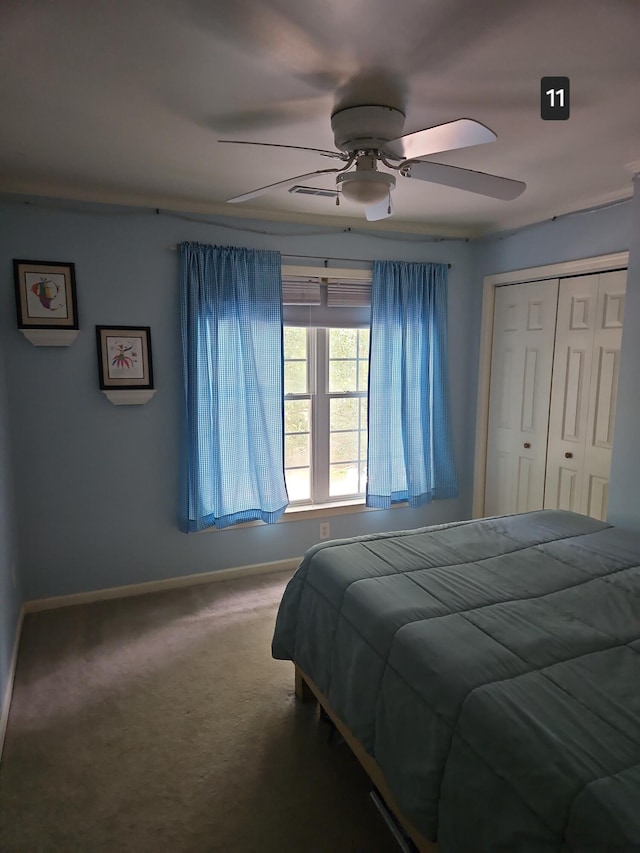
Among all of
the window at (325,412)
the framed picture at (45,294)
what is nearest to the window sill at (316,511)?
the window at (325,412)

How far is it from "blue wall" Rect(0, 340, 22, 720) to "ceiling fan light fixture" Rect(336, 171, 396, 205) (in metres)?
2.09

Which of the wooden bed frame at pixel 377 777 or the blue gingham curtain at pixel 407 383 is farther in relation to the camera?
the blue gingham curtain at pixel 407 383

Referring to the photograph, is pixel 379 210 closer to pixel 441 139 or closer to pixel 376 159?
pixel 376 159

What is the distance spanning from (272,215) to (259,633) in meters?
2.57

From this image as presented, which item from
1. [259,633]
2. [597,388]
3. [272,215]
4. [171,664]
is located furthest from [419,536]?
[272,215]

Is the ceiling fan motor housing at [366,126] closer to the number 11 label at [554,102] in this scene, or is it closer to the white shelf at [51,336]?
the number 11 label at [554,102]

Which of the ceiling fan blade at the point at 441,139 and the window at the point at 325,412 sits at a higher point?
the ceiling fan blade at the point at 441,139

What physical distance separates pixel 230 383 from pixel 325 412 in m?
0.78

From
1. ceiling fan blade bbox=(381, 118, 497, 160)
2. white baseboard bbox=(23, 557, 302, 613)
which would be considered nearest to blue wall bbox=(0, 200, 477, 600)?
white baseboard bbox=(23, 557, 302, 613)

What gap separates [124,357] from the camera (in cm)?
316

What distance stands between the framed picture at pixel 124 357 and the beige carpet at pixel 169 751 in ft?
4.61

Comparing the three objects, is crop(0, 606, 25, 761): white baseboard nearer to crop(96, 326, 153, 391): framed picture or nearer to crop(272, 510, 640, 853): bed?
crop(272, 510, 640, 853): bed

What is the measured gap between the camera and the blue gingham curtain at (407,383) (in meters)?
3.77

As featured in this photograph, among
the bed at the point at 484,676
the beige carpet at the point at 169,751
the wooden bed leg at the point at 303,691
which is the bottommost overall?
the beige carpet at the point at 169,751
